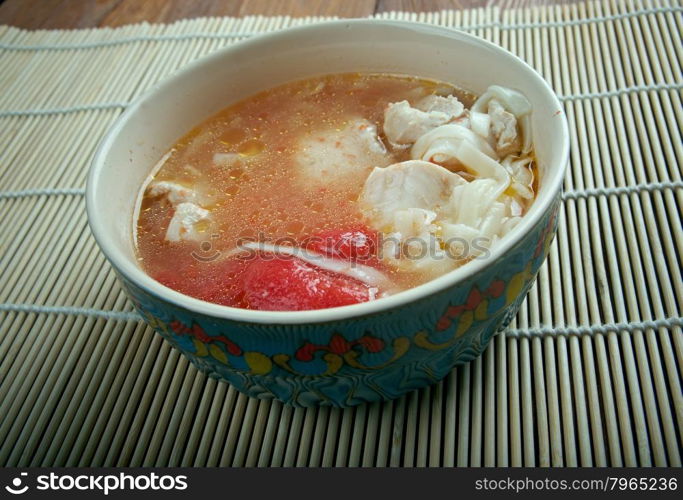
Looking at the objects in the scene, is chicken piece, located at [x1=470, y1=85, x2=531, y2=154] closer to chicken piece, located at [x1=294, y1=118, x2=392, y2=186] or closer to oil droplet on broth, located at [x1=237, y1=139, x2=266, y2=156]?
chicken piece, located at [x1=294, y1=118, x2=392, y2=186]

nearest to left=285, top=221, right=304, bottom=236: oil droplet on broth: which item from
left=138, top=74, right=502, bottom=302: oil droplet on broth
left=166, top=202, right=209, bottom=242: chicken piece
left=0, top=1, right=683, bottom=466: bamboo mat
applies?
left=138, top=74, right=502, bottom=302: oil droplet on broth

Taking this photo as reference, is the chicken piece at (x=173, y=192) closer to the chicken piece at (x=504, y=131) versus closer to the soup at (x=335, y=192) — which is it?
the soup at (x=335, y=192)

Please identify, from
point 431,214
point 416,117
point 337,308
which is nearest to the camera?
point 337,308

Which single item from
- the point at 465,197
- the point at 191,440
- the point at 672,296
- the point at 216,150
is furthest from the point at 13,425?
the point at 672,296

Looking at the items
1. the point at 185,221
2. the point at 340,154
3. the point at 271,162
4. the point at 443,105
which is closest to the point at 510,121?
the point at 443,105

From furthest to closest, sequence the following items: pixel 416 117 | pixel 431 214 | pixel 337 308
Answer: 1. pixel 416 117
2. pixel 431 214
3. pixel 337 308

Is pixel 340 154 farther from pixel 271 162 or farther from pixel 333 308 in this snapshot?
pixel 333 308
